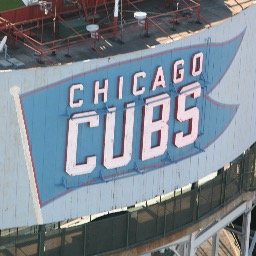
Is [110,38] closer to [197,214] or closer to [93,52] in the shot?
[93,52]

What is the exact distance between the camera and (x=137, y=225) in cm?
6788

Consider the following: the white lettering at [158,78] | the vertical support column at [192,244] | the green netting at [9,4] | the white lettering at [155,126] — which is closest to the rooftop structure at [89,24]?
the green netting at [9,4]

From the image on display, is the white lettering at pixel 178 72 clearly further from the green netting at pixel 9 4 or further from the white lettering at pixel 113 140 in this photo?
the green netting at pixel 9 4

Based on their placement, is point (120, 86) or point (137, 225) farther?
point (137, 225)

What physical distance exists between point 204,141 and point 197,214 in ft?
12.1

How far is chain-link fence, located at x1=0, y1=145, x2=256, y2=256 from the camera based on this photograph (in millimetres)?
64875

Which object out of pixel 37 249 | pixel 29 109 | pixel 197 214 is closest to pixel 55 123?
pixel 29 109

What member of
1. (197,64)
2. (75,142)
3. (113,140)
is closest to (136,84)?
(113,140)

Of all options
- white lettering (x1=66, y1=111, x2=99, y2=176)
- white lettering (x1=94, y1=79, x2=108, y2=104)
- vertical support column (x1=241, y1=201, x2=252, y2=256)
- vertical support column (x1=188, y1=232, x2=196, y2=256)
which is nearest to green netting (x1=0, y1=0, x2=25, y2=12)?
white lettering (x1=94, y1=79, x2=108, y2=104)

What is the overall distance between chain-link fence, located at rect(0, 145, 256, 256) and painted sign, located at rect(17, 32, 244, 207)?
2285 mm

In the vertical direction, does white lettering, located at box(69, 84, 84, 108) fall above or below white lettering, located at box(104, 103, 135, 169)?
above

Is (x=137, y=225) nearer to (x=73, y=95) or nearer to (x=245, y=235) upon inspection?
(x=73, y=95)

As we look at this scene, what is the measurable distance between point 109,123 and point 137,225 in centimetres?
605

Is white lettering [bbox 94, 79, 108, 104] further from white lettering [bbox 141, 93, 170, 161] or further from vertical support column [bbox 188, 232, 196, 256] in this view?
vertical support column [bbox 188, 232, 196, 256]
